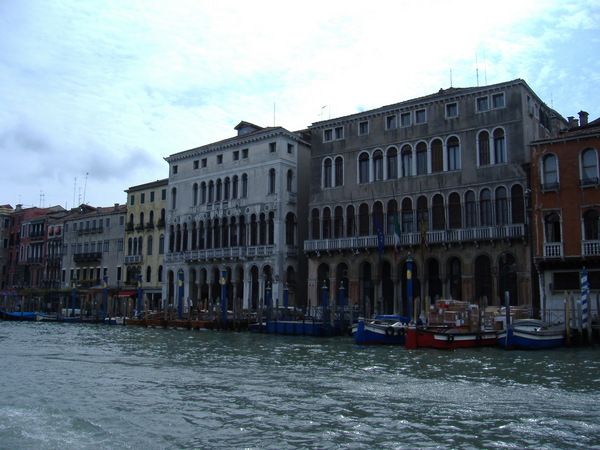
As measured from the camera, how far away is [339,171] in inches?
1364

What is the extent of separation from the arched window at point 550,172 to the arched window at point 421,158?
6.87 m

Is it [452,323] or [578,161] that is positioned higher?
[578,161]

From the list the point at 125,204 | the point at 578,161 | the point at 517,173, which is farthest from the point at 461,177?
the point at 125,204

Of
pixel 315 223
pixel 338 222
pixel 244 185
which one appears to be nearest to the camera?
pixel 338 222

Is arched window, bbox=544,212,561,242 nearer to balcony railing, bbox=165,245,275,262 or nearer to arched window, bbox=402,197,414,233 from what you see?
arched window, bbox=402,197,414,233

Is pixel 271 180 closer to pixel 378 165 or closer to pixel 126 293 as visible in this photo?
pixel 378 165

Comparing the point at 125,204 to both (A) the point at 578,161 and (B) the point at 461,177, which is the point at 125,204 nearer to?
(B) the point at 461,177

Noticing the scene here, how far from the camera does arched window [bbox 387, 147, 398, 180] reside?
107ft

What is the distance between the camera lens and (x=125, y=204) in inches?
2039

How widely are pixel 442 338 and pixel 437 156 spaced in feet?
40.8

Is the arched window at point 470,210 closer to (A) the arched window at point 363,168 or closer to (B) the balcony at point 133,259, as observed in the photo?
(A) the arched window at point 363,168

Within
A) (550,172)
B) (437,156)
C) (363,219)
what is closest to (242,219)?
(363,219)

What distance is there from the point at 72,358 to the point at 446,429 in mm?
12973

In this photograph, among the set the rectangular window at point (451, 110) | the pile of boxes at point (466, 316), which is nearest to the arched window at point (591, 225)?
the pile of boxes at point (466, 316)
